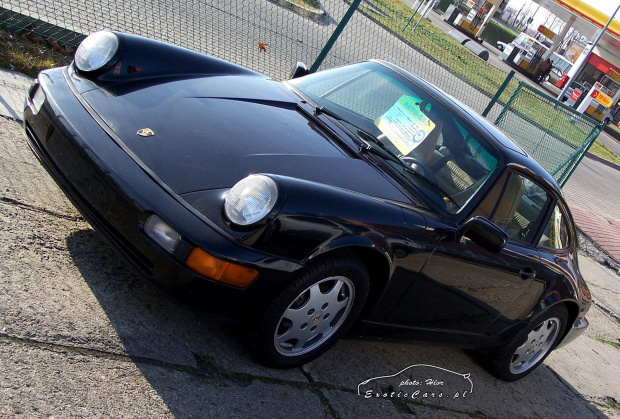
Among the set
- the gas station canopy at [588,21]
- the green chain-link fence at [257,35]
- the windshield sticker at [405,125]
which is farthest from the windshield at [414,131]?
the gas station canopy at [588,21]

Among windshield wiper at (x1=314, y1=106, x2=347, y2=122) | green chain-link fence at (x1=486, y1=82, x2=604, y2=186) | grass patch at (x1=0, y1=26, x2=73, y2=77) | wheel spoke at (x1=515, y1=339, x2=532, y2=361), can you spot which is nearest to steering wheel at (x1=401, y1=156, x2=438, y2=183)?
windshield wiper at (x1=314, y1=106, x2=347, y2=122)

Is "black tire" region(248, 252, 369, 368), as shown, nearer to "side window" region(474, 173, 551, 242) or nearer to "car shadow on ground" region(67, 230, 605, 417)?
"car shadow on ground" region(67, 230, 605, 417)

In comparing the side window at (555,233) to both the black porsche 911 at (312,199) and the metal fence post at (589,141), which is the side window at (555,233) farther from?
the metal fence post at (589,141)

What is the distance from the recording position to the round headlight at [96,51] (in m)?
3.61

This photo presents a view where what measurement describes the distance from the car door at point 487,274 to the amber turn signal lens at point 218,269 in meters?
1.03

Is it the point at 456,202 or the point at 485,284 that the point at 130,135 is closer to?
the point at 456,202

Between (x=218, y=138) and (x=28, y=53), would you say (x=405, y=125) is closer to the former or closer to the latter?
(x=218, y=138)

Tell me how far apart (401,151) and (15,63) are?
12.5 feet

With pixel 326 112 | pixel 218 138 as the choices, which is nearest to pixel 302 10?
pixel 326 112

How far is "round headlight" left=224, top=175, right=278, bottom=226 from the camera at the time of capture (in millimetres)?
2623

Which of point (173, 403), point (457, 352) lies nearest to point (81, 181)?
point (173, 403)

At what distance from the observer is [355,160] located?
3.41 metres

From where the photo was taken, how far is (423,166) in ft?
11.7

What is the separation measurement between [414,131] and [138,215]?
5.95ft
